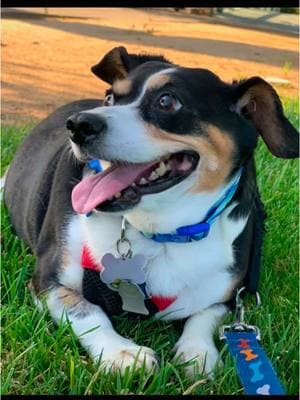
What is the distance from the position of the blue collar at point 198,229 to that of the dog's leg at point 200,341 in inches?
12.6

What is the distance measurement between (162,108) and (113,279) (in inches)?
26.7

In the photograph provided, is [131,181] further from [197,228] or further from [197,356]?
[197,356]

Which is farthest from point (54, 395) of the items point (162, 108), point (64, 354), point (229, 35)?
point (229, 35)

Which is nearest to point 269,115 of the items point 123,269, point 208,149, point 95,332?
point 208,149

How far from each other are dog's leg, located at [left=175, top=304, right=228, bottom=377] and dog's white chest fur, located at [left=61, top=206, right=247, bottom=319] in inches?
1.7

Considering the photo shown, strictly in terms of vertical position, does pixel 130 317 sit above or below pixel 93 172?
below

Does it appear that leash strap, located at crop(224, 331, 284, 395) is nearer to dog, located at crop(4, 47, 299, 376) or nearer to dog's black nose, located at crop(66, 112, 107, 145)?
dog, located at crop(4, 47, 299, 376)

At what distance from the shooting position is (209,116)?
8.75ft

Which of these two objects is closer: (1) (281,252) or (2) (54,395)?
(2) (54,395)

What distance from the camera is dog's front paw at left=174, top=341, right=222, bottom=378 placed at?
2.50m

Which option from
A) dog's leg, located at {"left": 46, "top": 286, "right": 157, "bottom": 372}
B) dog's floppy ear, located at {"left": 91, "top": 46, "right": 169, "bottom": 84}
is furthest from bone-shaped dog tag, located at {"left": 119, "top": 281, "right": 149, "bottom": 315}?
dog's floppy ear, located at {"left": 91, "top": 46, "right": 169, "bottom": 84}

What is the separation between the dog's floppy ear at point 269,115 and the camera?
2.77 metres

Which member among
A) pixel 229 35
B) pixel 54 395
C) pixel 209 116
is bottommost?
pixel 229 35

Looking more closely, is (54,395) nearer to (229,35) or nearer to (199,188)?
(199,188)
